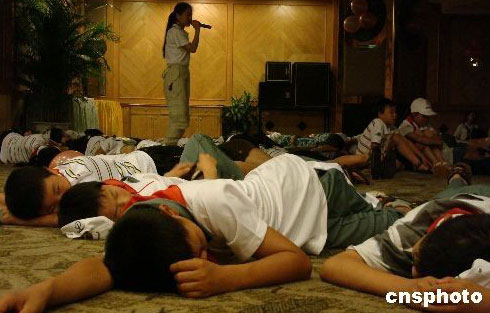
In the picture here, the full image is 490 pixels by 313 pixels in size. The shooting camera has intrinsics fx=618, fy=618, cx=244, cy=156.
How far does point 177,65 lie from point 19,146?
1.70m

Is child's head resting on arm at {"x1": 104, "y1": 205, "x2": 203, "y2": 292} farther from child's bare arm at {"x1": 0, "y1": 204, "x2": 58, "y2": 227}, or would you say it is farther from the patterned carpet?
child's bare arm at {"x1": 0, "y1": 204, "x2": 58, "y2": 227}

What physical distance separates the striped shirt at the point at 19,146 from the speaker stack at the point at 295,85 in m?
4.60

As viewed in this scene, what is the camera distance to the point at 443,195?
1794 millimetres

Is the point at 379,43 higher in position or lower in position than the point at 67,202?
higher

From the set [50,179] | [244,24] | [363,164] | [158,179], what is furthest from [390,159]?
[244,24]

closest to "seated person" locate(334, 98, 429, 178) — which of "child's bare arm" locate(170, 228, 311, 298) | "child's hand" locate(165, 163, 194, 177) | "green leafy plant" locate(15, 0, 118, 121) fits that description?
"child's hand" locate(165, 163, 194, 177)

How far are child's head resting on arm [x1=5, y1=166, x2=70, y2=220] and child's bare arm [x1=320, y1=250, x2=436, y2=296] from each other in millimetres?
1021

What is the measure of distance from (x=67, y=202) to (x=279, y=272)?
852 mm

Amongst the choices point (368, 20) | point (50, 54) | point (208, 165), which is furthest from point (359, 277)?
point (368, 20)

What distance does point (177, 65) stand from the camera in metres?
5.71

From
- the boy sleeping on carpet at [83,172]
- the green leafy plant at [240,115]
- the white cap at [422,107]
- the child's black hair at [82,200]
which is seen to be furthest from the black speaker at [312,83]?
the child's black hair at [82,200]

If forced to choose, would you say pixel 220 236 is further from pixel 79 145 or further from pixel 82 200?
pixel 79 145

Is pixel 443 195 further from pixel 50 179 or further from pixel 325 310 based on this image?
pixel 50 179

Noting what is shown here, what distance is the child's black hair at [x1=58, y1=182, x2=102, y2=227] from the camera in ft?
6.22
